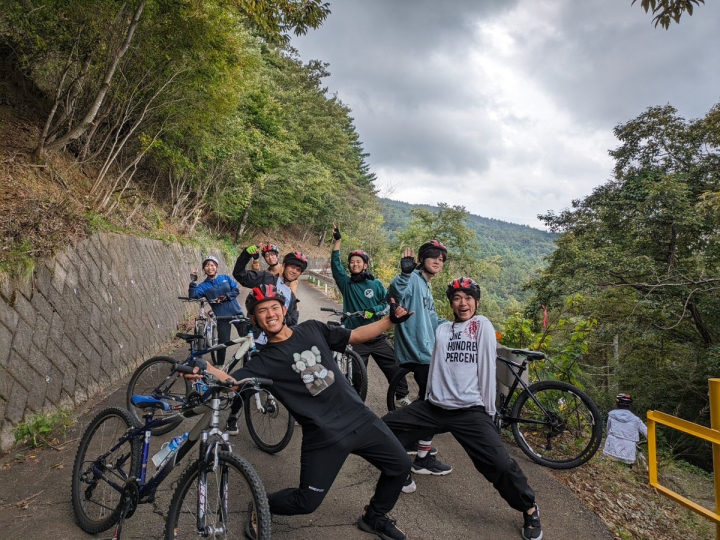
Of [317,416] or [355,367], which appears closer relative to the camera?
[317,416]

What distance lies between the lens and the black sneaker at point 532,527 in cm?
301

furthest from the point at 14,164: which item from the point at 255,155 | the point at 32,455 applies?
the point at 255,155

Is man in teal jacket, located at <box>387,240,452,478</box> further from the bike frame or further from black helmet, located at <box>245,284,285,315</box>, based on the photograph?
black helmet, located at <box>245,284,285,315</box>

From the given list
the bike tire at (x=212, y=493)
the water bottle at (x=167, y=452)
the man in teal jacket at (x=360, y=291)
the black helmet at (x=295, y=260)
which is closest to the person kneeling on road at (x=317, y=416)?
the bike tire at (x=212, y=493)

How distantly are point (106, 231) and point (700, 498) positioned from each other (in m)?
9.56

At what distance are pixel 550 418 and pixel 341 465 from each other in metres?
2.48

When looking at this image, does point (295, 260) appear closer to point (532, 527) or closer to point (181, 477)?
point (181, 477)

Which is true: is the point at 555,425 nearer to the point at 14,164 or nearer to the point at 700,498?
the point at 700,498

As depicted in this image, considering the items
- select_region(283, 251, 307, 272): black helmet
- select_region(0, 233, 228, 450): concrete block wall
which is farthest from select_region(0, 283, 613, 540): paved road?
select_region(283, 251, 307, 272): black helmet

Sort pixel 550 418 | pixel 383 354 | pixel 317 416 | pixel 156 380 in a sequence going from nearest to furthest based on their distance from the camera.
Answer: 1. pixel 317 416
2. pixel 550 418
3. pixel 156 380
4. pixel 383 354

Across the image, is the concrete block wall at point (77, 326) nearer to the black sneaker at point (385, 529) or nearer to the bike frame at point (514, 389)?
the black sneaker at point (385, 529)

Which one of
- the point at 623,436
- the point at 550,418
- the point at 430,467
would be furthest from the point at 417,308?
the point at 623,436

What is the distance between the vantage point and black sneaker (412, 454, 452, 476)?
156 inches

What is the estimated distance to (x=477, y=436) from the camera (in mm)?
3123
